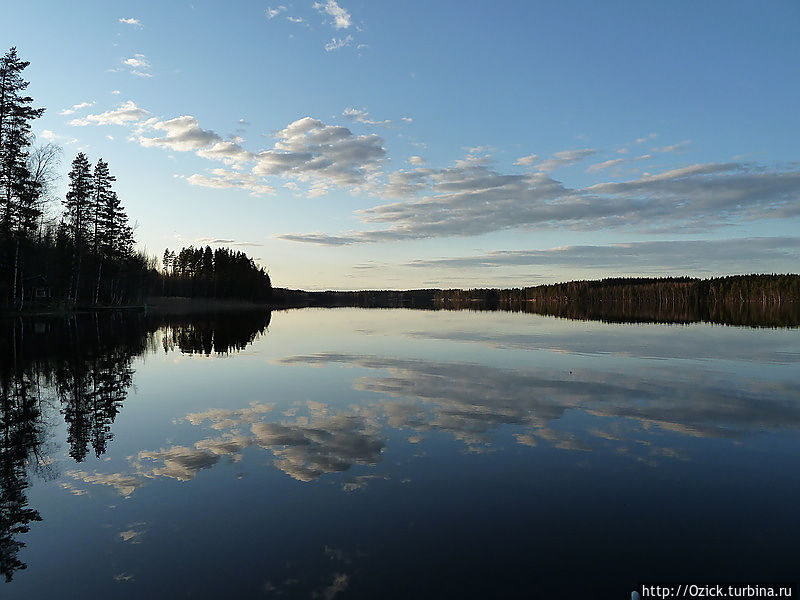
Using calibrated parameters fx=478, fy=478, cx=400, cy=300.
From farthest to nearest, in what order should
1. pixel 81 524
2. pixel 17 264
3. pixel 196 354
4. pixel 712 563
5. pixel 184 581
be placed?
pixel 17 264 < pixel 196 354 < pixel 81 524 < pixel 712 563 < pixel 184 581

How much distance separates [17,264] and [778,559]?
58363 millimetres

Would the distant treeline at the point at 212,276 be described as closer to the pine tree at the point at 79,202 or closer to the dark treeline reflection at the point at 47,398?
the pine tree at the point at 79,202

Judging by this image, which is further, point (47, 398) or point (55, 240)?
point (55, 240)

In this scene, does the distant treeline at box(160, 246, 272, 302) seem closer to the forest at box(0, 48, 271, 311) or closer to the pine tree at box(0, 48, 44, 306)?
the forest at box(0, 48, 271, 311)

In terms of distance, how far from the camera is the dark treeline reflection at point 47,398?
7.97m

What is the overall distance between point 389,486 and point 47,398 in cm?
1295

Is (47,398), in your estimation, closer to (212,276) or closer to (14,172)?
(14,172)

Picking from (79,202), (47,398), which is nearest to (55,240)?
(79,202)

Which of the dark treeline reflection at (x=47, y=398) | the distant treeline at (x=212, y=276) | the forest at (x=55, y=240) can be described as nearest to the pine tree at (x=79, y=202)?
the forest at (x=55, y=240)

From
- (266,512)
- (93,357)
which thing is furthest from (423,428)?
(93,357)

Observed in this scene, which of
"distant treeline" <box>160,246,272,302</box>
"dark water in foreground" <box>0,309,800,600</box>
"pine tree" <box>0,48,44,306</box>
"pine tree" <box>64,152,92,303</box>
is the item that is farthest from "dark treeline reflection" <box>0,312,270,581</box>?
"distant treeline" <box>160,246,272,302</box>

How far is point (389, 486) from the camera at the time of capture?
8.70 meters

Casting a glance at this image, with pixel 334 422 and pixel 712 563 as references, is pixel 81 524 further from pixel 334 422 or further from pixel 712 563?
pixel 712 563

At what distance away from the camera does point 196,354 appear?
28.4m
